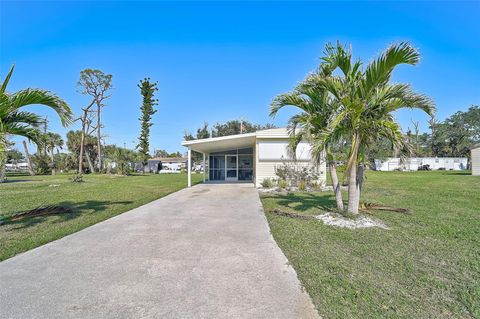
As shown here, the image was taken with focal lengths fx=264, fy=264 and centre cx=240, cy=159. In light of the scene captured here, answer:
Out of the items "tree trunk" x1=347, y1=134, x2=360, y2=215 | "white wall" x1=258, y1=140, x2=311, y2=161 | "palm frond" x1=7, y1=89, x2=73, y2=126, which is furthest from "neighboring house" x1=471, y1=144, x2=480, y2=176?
"palm frond" x1=7, y1=89, x2=73, y2=126

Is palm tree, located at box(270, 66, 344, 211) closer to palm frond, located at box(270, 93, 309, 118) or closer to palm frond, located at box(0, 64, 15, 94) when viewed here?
palm frond, located at box(270, 93, 309, 118)

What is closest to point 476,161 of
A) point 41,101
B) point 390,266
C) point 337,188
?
point 337,188

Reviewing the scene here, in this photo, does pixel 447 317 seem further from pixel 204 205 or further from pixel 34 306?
pixel 204 205

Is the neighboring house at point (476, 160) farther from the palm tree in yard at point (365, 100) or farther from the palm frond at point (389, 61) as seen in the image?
the palm frond at point (389, 61)

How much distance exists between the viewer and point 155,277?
10.8ft

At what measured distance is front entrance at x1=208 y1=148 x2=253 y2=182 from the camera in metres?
19.7

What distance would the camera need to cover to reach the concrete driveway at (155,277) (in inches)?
100

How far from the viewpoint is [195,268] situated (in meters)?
3.56

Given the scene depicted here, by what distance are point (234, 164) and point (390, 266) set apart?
16.8 meters

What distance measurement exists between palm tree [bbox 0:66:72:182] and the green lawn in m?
5.66

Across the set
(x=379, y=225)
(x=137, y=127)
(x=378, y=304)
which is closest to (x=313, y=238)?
(x=379, y=225)

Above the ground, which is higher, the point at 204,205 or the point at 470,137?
the point at 470,137

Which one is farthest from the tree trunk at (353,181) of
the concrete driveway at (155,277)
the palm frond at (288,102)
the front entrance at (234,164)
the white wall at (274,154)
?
the front entrance at (234,164)

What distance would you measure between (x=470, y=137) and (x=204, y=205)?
5948 cm
